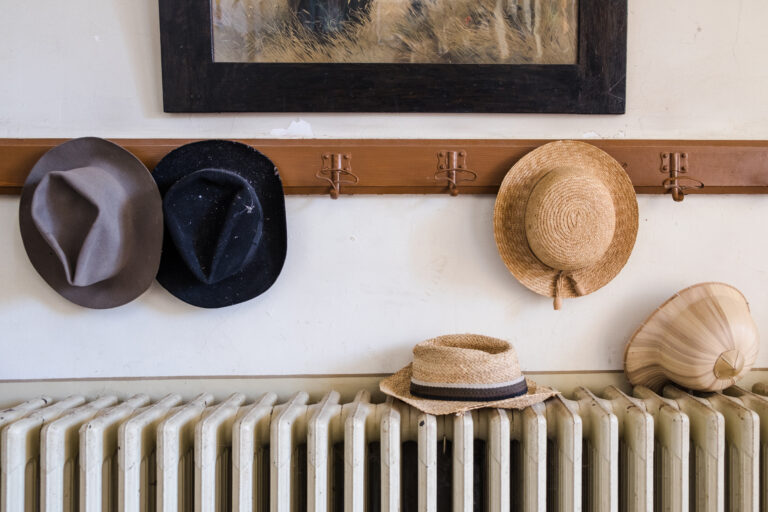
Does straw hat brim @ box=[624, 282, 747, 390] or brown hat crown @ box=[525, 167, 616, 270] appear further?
straw hat brim @ box=[624, 282, 747, 390]

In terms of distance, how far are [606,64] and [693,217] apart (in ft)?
1.39

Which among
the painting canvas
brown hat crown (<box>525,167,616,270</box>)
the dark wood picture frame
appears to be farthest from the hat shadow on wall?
the painting canvas

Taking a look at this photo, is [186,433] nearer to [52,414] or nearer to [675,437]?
[52,414]

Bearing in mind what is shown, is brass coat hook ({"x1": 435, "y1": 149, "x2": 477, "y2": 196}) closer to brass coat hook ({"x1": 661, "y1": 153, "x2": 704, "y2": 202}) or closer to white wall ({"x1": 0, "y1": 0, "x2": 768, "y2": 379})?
white wall ({"x1": 0, "y1": 0, "x2": 768, "y2": 379})

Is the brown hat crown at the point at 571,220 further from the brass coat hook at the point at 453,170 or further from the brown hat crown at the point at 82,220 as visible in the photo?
the brown hat crown at the point at 82,220

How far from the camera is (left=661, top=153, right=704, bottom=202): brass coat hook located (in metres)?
1.17

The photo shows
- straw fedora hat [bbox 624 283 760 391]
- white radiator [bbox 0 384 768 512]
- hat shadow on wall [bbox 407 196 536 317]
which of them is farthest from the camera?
hat shadow on wall [bbox 407 196 536 317]

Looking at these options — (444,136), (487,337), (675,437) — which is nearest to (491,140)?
(444,136)

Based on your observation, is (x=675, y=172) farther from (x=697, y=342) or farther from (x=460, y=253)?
(x=460, y=253)

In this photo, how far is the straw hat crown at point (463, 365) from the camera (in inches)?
39.5

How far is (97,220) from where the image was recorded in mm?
1001

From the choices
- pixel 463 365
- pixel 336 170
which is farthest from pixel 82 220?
pixel 463 365

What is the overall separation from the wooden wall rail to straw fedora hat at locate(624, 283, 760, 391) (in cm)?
27

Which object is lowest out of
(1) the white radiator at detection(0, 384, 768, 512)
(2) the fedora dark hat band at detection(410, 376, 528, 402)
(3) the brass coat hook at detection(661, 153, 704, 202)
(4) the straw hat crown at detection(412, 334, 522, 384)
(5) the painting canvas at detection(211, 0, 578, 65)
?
(1) the white radiator at detection(0, 384, 768, 512)
